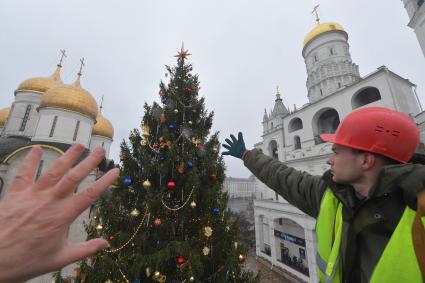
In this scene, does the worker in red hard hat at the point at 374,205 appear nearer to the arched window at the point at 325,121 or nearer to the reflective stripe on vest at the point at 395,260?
the reflective stripe on vest at the point at 395,260

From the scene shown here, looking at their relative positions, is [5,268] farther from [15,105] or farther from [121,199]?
[15,105]

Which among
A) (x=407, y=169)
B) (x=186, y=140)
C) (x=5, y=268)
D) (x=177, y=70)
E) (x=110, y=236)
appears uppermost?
(x=177, y=70)

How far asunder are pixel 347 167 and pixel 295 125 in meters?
20.4

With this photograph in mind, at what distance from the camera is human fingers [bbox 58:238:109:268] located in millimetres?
962

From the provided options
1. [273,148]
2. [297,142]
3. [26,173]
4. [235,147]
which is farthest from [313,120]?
[26,173]

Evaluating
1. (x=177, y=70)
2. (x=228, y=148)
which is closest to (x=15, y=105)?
(x=177, y=70)

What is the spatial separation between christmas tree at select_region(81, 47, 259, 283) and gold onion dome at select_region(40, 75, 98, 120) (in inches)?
465

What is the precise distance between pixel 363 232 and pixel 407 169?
1.62ft

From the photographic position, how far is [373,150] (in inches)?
56.7

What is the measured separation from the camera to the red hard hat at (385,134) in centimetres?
141

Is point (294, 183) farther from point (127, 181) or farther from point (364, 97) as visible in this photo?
point (364, 97)

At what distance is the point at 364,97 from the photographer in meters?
15.3

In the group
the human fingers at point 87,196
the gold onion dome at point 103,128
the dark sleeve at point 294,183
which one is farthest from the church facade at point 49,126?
the human fingers at point 87,196

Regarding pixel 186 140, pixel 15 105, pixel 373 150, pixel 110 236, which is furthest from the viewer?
pixel 15 105
